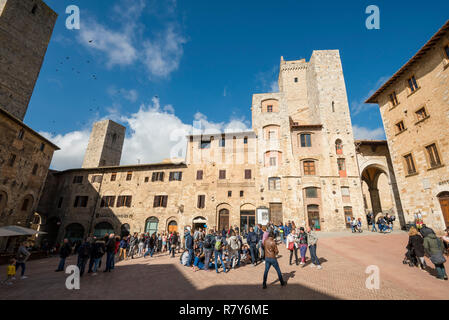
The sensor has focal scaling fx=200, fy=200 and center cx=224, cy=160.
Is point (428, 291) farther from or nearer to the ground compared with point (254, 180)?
nearer to the ground

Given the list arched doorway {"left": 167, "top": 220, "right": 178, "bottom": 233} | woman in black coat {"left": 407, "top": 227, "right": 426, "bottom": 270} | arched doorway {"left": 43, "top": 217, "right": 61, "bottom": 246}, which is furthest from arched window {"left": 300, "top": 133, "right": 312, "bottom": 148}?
arched doorway {"left": 43, "top": 217, "right": 61, "bottom": 246}

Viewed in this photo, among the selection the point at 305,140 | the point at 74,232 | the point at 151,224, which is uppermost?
the point at 305,140

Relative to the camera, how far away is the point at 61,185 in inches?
1139

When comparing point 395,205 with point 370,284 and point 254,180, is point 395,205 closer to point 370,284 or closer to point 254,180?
point 254,180

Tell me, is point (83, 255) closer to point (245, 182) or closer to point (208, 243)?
point (208, 243)

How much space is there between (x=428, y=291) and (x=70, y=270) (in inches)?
566

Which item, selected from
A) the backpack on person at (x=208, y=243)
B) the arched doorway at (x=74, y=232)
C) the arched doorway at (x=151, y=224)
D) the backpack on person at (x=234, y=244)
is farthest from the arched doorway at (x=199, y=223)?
the arched doorway at (x=74, y=232)

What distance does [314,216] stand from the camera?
71.7ft

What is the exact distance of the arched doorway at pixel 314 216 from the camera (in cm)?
2156

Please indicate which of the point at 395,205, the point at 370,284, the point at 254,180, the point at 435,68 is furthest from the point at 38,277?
the point at 395,205

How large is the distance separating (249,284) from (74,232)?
2818cm

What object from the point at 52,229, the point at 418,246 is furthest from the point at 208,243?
the point at 52,229

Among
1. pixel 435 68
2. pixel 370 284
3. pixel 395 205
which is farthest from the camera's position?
pixel 395 205

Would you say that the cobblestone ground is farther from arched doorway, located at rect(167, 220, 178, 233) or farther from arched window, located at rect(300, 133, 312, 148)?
arched window, located at rect(300, 133, 312, 148)
